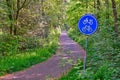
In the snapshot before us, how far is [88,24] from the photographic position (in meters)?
11.0

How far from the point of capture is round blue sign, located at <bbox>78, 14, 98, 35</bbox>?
10898 millimetres

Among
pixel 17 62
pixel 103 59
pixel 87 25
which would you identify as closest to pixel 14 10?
pixel 17 62

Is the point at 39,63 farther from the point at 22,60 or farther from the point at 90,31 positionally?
the point at 90,31

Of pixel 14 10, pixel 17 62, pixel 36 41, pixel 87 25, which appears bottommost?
pixel 17 62

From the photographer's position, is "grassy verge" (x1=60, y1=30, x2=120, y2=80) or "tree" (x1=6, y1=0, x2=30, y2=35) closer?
"grassy verge" (x1=60, y1=30, x2=120, y2=80)

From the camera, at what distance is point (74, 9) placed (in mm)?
34438

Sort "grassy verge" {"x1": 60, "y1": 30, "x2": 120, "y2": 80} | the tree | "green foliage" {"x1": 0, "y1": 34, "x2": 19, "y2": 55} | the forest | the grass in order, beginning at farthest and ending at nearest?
the tree < "green foliage" {"x1": 0, "y1": 34, "x2": 19, "y2": 55} < the grass < the forest < "grassy verge" {"x1": 60, "y1": 30, "x2": 120, "y2": 80}

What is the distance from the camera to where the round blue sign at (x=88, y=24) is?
1090 centimetres

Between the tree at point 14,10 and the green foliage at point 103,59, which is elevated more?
the tree at point 14,10

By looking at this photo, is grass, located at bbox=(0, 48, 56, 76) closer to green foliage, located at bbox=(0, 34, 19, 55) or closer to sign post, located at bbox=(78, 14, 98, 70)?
green foliage, located at bbox=(0, 34, 19, 55)

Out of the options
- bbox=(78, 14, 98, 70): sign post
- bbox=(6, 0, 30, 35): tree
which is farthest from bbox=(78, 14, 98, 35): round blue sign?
bbox=(6, 0, 30, 35): tree

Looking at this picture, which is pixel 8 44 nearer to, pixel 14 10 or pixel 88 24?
pixel 14 10

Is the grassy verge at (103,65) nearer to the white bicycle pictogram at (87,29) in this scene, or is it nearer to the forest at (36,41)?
the forest at (36,41)

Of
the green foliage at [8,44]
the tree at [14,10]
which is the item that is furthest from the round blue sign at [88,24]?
the tree at [14,10]
